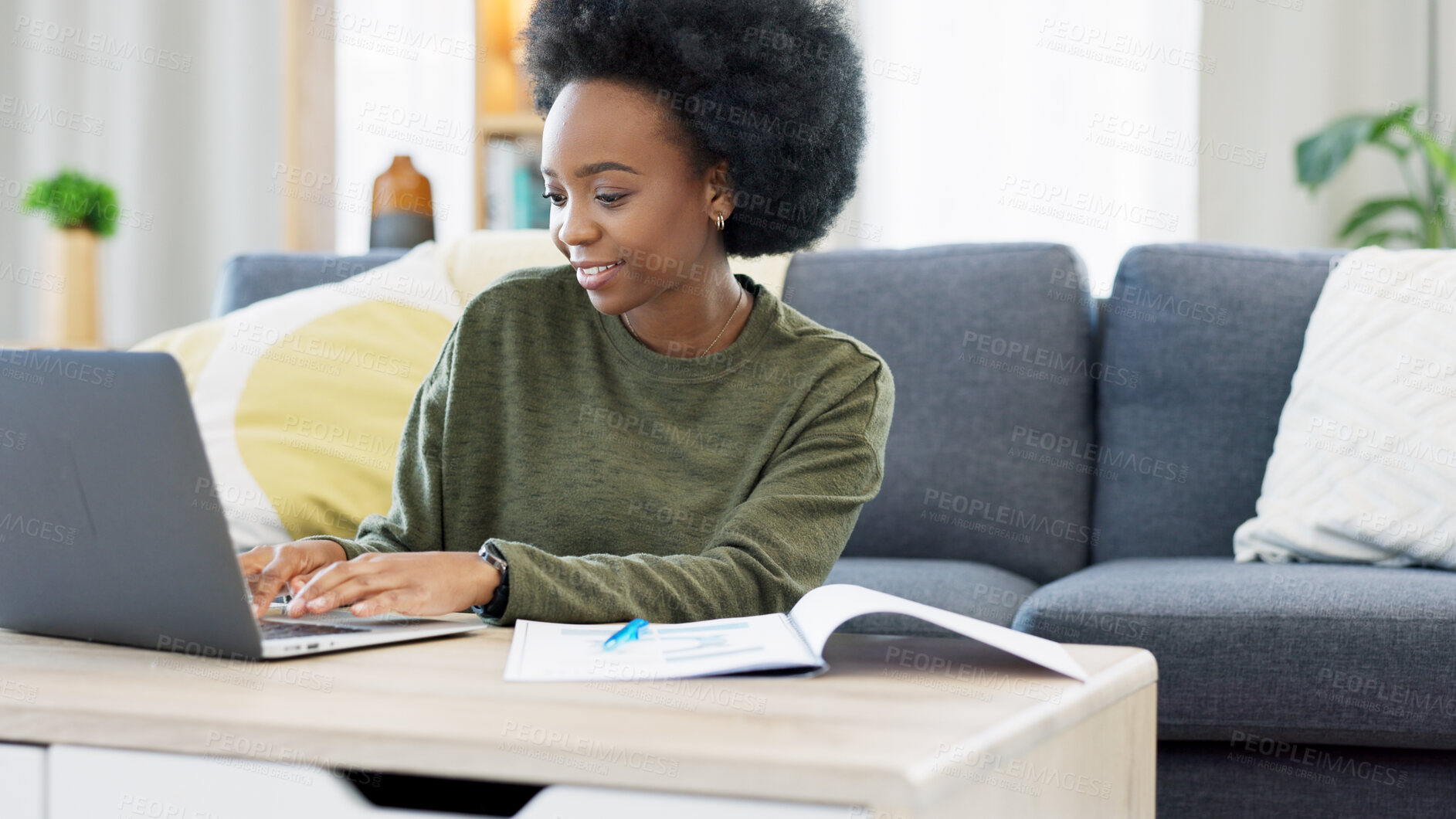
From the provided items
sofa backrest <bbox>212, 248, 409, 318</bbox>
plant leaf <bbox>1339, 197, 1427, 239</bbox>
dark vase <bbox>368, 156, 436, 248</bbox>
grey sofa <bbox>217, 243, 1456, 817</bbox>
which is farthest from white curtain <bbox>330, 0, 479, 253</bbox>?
plant leaf <bbox>1339, 197, 1427, 239</bbox>

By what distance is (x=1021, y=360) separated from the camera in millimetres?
1826

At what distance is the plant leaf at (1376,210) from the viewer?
2.54 meters

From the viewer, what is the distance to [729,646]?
2.53 feet

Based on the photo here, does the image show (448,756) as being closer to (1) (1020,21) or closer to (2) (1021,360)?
(2) (1021,360)

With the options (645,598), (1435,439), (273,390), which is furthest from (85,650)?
(1435,439)

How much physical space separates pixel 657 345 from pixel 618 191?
0.18m

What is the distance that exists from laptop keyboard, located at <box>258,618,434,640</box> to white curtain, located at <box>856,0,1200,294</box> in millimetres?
2040

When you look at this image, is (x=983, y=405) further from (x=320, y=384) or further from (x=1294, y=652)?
Answer: (x=320, y=384)

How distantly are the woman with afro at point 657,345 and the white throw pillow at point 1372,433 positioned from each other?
0.67 meters

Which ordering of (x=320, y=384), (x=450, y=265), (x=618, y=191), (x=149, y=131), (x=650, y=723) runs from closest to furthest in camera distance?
(x=650, y=723) → (x=618, y=191) → (x=320, y=384) → (x=450, y=265) → (x=149, y=131)

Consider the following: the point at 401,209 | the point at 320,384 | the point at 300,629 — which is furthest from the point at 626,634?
the point at 401,209

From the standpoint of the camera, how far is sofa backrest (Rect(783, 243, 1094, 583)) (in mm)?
1790

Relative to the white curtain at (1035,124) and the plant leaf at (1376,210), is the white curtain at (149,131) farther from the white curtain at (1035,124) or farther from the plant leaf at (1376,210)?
the plant leaf at (1376,210)

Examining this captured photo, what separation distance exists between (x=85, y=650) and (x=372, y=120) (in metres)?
2.41
